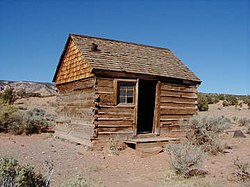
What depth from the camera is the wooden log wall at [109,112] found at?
11062mm

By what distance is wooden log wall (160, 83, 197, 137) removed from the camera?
12.8m

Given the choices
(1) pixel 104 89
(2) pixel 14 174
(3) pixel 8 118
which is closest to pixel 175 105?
(1) pixel 104 89

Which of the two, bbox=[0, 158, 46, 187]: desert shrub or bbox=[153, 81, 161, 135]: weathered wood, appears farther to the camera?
bbox=[153, 81, 161, 135]: weathered wood

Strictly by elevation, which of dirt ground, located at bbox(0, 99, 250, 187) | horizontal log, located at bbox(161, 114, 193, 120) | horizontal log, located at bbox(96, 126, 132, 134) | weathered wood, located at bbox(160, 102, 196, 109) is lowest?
dirt ground, located at bbox(0, 99, 250, 187)

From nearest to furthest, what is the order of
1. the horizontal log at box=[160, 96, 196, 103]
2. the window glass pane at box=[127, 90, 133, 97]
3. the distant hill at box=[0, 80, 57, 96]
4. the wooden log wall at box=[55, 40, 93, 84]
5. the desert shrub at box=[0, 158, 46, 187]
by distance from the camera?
the desert shrub at box=[0, 158, 46, 187] < the window glass pane at box=[127, 90, 133, 97] < the wooden log wall at box=[55, 40, 93, 84] < the horizontal log at box=[160, 96, 196, 103] < the distant hill at box=[0, 80, 57, 96]

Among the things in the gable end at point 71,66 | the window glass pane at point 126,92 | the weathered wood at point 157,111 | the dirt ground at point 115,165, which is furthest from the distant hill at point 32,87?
the window glass pane at point 126,92

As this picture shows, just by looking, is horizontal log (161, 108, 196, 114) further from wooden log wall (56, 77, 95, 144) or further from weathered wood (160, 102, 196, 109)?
wooden log wall (56, 77, 95, 144)

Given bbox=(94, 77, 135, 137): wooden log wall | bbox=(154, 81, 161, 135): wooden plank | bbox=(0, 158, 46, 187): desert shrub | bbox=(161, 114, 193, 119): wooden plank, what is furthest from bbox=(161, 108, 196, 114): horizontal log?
bbox=(0, 158, 46, 187): desert shrub

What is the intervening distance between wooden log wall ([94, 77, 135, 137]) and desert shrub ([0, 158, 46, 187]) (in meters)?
6.47

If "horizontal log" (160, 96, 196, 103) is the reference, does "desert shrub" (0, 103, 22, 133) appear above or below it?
below

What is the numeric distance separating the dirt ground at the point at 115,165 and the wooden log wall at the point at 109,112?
842 mm

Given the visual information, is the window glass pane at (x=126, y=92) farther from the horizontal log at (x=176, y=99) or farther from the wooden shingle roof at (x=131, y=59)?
the horizontal log at (x=176, y=99)

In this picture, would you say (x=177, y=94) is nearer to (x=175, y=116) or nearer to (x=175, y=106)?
(x=175, y=106)

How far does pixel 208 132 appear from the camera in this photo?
38.3 feet
